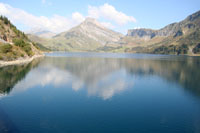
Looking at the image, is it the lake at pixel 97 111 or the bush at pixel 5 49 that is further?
the bush at pixel 5 49

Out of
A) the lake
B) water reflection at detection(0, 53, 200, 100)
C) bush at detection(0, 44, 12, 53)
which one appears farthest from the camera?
bush at detection(0, 44, 12, 53)

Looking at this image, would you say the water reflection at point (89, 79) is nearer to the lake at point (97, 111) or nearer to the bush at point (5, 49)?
the lake at point (97, 111)

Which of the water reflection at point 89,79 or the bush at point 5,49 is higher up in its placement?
the bush at point 5,49

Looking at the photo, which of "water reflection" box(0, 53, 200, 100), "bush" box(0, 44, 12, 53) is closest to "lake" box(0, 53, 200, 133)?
"water reflection" box(0, 53, 200, 100)

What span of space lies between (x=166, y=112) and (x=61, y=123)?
25.2 m

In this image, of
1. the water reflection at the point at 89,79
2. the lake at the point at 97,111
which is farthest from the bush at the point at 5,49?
the lake at the point at 97,111

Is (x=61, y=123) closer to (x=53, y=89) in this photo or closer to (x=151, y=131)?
(x=151, y=131)

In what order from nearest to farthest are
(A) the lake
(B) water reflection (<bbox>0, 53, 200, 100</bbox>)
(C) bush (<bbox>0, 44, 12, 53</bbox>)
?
(A) the lake, (B) water reflection (<bbox>0, 53, 200, 100</bbox>), (C) bush (<bbox>0, 44, 12, 53</bbox>)

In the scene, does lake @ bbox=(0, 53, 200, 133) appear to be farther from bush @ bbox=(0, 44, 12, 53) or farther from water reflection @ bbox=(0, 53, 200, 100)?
bush @ bbox=(0, 44, 12, 53)

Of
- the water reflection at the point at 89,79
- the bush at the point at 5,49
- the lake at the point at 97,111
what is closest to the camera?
the lake at the point at 97,111

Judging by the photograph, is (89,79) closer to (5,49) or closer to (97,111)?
(97,111)

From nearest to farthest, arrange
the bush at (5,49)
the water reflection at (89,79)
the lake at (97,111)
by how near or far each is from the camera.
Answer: the lake at (97,111), the water reflection at (89,79), the bush at (5,49)

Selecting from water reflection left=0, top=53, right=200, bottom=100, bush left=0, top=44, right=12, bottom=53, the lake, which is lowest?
the lake

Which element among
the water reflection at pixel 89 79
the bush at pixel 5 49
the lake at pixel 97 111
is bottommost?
the lake at pixel 97 111
